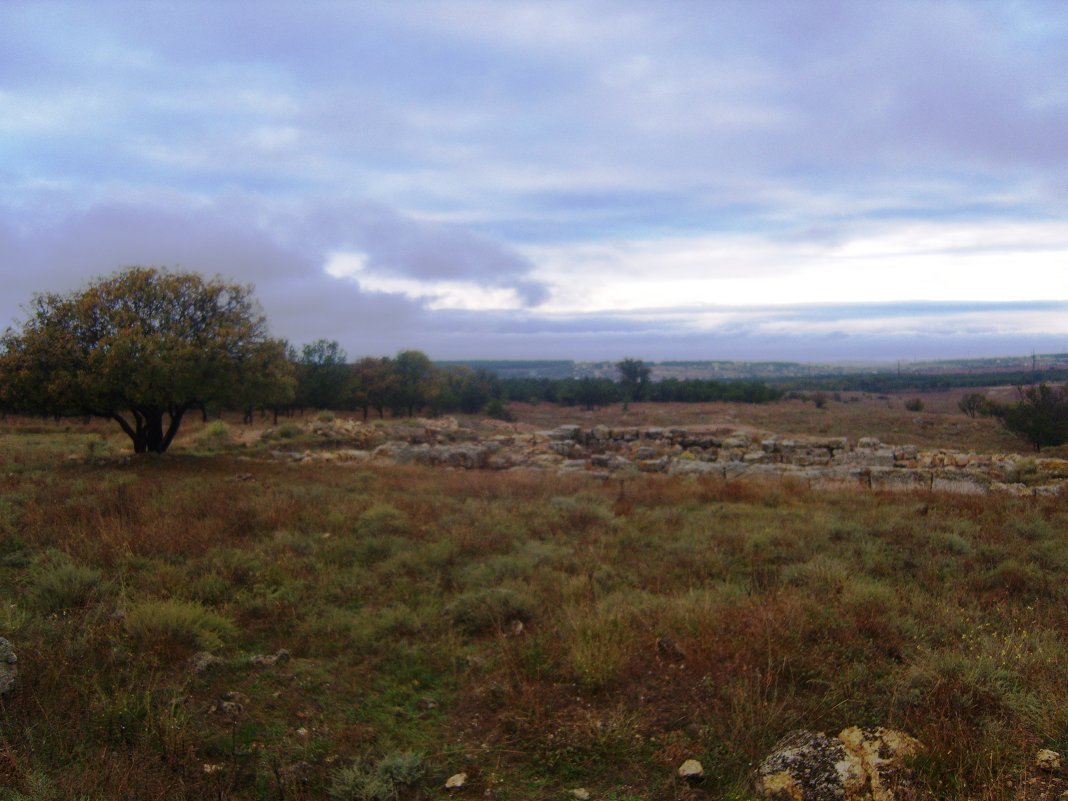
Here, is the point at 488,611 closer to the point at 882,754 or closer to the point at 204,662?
the point at 204,662

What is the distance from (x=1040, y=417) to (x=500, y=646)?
29665 mm

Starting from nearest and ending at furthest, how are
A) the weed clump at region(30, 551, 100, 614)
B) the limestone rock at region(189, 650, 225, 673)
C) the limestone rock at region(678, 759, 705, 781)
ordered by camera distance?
the limestone rock at region(678, 759, 705, 781), the limestone rock at region(189, 650, 225, 673), the weed clump at region(30, 551, 100, 614)

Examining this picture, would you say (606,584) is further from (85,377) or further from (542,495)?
(85,377)

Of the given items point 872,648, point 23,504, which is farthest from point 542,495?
point 23,504

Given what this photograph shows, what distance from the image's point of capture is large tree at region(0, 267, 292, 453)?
40.7 ft

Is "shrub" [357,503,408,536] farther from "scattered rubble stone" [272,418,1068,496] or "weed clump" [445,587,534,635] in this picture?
"scattered rubble stone" [272,418,1068,496]

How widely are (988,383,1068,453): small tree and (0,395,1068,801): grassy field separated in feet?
67.9

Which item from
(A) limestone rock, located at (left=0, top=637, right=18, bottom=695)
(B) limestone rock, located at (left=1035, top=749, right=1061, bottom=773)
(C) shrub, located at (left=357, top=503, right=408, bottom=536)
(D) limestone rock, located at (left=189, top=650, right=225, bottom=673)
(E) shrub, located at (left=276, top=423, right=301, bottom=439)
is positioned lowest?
(B) limestone rock, located at (left=1035, top=749, right=1061, bottom=773)

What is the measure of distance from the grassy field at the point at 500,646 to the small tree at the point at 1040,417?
20.7 metres

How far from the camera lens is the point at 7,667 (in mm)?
4027

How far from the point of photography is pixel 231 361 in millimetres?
13672

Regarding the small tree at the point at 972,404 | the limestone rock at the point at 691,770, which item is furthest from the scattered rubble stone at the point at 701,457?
the small tree at the point at 972,404

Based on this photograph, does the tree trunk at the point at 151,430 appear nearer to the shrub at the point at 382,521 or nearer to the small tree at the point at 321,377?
the shrub at the point at 382,521

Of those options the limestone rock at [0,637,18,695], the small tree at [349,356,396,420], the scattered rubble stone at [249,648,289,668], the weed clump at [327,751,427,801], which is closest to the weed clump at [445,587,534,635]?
the scattered rubble stone at [249,648,289,668]
